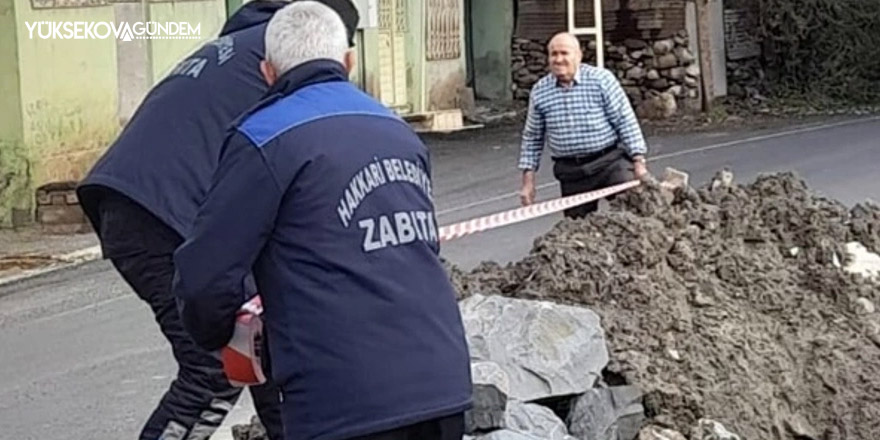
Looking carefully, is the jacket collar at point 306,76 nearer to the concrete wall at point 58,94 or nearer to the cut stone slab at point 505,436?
the cut stone slab at point 505,436

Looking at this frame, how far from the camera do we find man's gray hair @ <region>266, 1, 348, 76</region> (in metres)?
4.04

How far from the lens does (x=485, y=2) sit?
28.7m

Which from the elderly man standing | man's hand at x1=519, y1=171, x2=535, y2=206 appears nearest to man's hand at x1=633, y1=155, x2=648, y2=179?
the elderly man standing

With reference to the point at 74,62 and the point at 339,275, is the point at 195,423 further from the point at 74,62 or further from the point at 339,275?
the point at 74,62

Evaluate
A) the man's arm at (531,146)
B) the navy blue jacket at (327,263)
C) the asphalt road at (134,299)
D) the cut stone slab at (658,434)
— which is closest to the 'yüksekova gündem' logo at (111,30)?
the asphalt road at (134,299)

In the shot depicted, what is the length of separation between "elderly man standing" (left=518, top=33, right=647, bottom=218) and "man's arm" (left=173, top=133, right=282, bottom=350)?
5.25 m

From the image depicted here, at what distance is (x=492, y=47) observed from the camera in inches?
1121

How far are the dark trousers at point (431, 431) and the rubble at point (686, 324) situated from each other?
1.57 metres

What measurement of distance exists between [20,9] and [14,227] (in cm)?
195

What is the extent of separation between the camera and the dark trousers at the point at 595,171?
918 centimetres

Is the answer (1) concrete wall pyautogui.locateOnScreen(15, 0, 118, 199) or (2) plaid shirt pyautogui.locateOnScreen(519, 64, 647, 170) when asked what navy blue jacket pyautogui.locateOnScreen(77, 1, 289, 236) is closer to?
(2) plaid shirt pyautogui.locateOnScreen(519, 64, 647, 170)

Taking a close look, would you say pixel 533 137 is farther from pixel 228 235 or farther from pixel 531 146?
pixel 228 235

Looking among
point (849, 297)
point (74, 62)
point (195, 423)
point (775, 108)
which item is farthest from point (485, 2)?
point (195, 423)

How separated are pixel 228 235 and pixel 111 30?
12.7 metres
